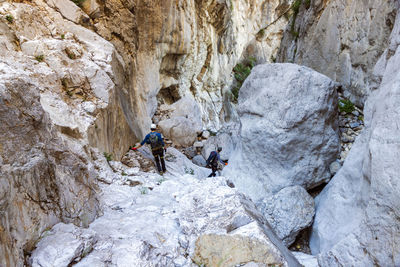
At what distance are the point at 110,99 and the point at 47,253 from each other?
475 centimetres

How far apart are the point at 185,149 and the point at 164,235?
27.8 ft

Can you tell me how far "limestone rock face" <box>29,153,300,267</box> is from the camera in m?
2.47

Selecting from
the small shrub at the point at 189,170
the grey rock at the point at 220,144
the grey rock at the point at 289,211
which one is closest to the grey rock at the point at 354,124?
the grey rock at the point at 289,211

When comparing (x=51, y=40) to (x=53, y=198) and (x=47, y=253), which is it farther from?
(x=47, y=253)

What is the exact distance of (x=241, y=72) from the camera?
19078 millimetres

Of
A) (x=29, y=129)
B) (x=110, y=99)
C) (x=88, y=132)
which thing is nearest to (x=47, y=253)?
(x=29, y=129)

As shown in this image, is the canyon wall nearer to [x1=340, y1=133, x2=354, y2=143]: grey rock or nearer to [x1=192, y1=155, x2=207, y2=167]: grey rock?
[x1=192, y1=155, x2=207, y2=167]: grey rock

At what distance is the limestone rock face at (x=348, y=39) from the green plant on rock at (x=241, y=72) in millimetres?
7467

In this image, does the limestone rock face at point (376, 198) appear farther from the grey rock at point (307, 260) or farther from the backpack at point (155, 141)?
the backpack at point (155, 141)

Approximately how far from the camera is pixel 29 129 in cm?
253

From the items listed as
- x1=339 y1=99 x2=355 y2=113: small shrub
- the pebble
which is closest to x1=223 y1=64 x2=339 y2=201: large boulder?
the pebble

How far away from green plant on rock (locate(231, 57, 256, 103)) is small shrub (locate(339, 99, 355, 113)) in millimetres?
10879

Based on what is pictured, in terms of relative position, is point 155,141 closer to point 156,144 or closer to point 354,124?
point 156,144

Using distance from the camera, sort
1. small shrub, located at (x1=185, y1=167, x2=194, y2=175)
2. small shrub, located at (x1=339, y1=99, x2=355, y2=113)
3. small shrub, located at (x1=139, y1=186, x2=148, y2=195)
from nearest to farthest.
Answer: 1. small shrub, located at (x1=139, y1=186, x2=148, y2=195)
2. small shrub, located at (x1=339, y1=99, x2=355, y2=113)
3. small shrub, located at (x1=185, y1=167, x2=194, y2=175)
